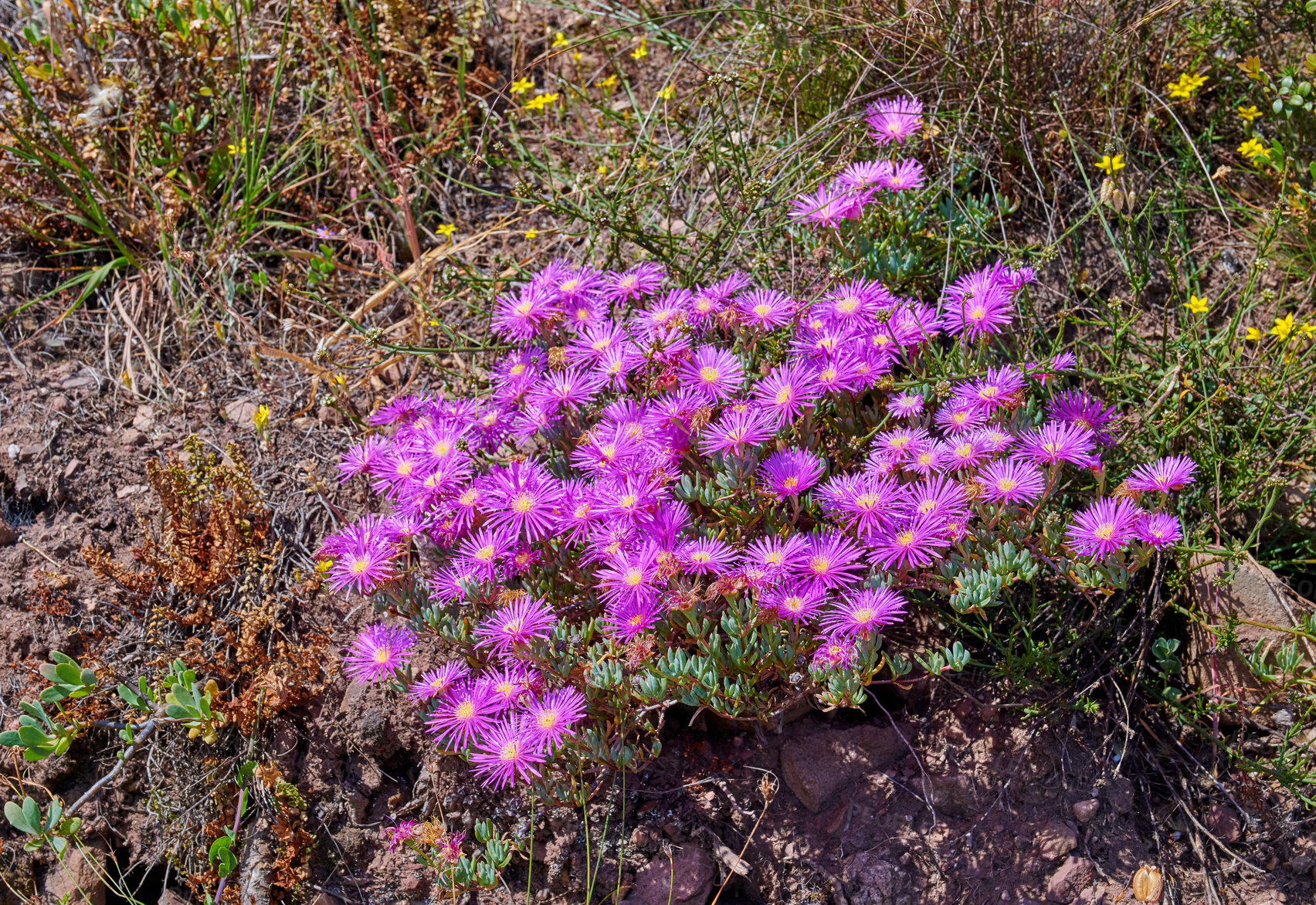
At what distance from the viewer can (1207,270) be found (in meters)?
2.82

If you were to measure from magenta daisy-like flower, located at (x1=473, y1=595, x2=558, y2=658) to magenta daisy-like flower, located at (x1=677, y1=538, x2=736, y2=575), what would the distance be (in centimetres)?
29

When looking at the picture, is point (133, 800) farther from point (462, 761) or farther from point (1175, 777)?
point (1175, 777)

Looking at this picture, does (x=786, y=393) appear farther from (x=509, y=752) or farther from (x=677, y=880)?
(x=677, y=880)

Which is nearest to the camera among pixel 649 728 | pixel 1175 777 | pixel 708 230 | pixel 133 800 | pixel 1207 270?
pixel 649 728

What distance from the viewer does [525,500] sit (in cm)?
206

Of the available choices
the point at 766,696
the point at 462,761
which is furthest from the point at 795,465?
the point at 462,761

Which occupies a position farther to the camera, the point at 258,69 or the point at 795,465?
the point at 258,69

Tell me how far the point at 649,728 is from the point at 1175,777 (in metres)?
1.17

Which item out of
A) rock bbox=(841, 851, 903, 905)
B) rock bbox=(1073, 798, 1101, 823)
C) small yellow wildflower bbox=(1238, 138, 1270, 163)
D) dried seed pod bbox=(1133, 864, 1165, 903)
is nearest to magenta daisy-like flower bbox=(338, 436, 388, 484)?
rock bbox=(841, 851, 903, 905)

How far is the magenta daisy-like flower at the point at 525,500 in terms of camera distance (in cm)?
204

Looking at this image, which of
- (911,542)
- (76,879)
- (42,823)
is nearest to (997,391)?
(911,542)

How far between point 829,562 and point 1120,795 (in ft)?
2.83

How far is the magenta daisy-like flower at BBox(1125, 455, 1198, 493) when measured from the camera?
1.96 meters

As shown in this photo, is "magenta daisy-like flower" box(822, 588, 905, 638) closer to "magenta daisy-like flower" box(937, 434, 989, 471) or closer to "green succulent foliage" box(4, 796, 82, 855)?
"magenta daisy-like flower" box(937, 434, 989, 471)
